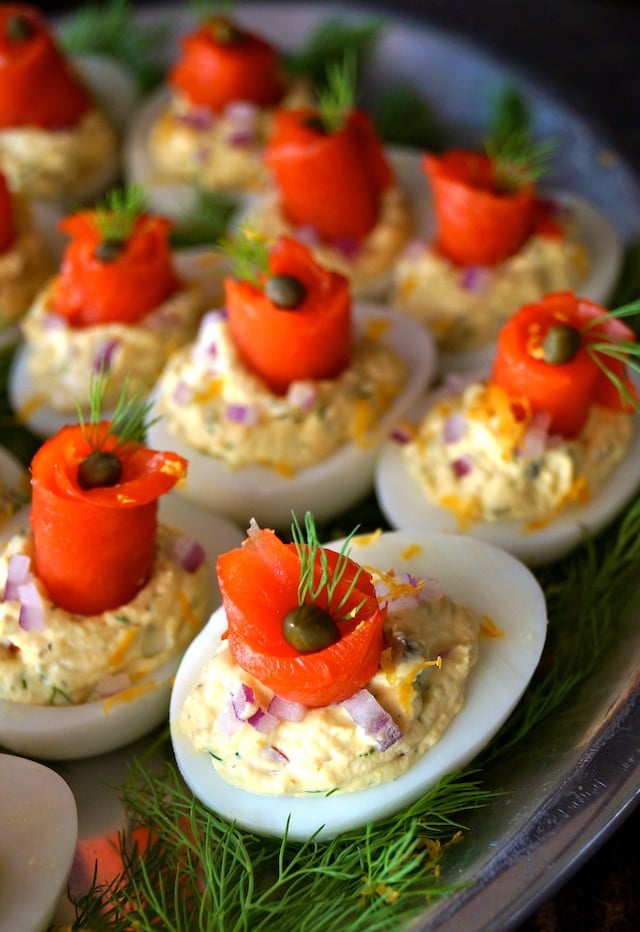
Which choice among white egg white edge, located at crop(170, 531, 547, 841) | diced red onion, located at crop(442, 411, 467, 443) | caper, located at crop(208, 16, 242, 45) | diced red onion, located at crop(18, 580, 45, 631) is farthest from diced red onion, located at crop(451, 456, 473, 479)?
caper, located at crop(208, 16, 242, 45)

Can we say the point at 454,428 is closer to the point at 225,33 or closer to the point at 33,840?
the point at 33,840

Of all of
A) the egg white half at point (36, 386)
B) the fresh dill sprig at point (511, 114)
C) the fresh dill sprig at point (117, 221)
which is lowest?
the egg white half at point (36, 386)

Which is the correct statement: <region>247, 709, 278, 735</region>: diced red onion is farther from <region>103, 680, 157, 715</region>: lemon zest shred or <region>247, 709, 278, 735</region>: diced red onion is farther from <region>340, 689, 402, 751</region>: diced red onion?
<region>103, 680, 157, 715</region>: lemon zest shred

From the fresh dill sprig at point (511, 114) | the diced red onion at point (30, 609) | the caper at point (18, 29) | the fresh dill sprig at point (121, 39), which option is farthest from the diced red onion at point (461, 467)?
the fresh dill sprig at point (121, 39)

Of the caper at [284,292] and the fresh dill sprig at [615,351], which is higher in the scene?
the fresh dill sprig at [615,351]

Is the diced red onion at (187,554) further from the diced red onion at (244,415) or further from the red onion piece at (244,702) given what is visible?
the red onion piece at (244,702)

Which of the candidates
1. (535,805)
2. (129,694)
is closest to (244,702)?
(129,694)
